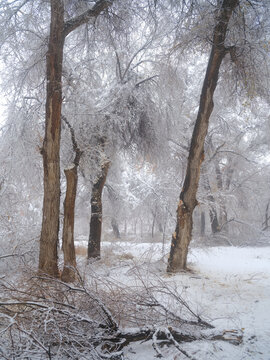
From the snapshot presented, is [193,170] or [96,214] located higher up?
[193,170]

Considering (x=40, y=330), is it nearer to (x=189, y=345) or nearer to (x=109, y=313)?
(x=109, y=313)

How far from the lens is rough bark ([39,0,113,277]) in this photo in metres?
Answer: 5.86

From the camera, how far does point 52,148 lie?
5852mm

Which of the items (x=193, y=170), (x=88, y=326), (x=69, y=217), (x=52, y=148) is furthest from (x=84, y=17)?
(x=88, y=326)

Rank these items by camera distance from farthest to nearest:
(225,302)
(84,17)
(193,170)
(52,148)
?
(193,170) < (84,17) < (52,148) < (225,302)

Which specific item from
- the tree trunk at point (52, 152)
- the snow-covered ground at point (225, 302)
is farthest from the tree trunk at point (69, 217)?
the snow-covered ground at point (225, 302)

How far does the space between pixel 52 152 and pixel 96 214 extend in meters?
4.10

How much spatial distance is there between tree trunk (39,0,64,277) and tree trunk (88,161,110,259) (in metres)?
3.36

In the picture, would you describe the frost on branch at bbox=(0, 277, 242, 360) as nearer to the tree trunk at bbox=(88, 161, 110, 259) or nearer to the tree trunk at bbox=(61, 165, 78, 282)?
the tree trunk at bbox=(61, 165, 78, 282)

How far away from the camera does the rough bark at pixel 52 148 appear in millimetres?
5859

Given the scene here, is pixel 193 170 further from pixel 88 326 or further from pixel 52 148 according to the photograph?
pixel 88 326

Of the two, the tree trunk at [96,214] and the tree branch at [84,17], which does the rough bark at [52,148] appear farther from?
the tree trunk at [96,214]

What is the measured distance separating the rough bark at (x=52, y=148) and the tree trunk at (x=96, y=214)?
335cm

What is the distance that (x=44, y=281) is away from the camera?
350cm
